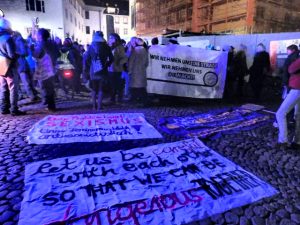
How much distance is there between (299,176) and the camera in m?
3.78

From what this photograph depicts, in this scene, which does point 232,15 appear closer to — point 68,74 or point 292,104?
point 68,74

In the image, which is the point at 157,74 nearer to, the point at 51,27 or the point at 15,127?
the point at 15,127

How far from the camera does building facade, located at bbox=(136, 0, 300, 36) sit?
779 inches

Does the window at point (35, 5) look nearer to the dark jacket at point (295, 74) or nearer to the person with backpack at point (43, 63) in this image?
the person with backpack at point (43, 63)

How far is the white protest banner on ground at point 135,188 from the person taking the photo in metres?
2.71

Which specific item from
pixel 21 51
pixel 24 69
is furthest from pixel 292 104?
pixel 24 69

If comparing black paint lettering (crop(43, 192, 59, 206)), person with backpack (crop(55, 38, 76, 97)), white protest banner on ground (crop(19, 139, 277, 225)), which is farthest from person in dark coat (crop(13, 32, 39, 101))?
black paint lettering (crop(43, 192, 59, 206))

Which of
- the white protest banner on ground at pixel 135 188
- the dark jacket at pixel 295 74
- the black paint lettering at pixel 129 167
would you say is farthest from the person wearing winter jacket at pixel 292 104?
the black paint lettering at pixel 129 167

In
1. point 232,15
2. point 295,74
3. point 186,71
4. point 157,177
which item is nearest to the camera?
point 157,177

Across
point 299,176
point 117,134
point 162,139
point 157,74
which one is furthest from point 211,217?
point 157,74

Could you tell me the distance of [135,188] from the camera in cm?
319

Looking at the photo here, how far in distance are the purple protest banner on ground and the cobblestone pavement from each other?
28cm

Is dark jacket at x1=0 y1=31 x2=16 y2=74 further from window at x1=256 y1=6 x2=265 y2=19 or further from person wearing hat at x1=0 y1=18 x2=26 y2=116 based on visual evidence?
window at x1=256 y1=6 x2=265 y2=19

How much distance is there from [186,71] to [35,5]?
23.5m
